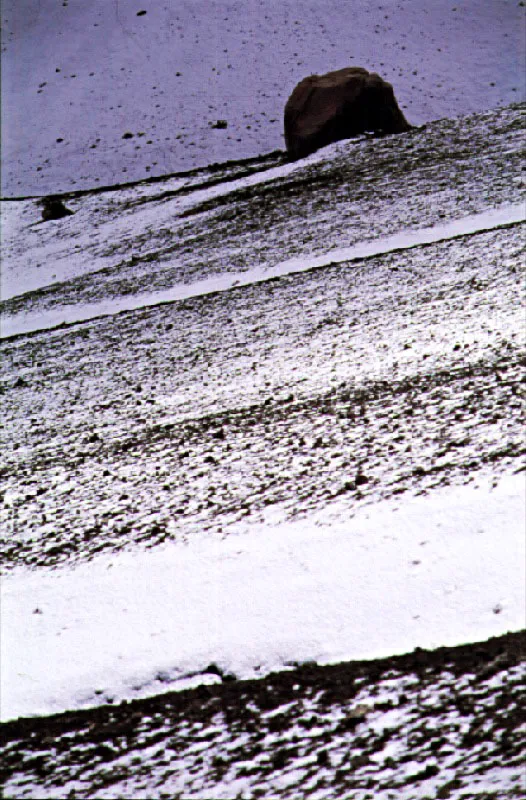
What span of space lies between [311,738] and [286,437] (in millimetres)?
2999

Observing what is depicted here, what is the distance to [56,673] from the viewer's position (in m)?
3.57

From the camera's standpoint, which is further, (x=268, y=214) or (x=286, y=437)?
(x=268, y=214)

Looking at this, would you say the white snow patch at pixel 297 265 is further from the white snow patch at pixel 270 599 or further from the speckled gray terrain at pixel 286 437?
the white snow patch at pixel 270 599

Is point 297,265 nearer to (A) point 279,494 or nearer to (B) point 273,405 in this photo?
(B) point 273,405

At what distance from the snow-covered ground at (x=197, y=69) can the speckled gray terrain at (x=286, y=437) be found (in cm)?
1445

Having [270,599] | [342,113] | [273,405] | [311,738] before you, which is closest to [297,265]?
[273,405]

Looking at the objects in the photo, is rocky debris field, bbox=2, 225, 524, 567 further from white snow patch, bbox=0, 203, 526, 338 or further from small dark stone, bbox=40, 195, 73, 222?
small dark stone, bbox=40, 195, 73, 222

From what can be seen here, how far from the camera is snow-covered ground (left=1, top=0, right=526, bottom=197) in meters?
27.5

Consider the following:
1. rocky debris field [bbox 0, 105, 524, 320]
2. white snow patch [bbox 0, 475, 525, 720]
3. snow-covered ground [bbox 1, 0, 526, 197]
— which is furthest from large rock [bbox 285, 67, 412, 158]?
white snow patch [bbox 0, 475, 525, 720]

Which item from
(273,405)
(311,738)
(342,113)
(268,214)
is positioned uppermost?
(342,113)

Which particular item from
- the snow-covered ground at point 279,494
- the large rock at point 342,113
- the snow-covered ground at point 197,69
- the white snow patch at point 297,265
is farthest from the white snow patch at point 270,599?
the snow-covered ground at point 197,69

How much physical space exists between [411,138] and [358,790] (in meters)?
17.8

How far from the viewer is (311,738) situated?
282 cm

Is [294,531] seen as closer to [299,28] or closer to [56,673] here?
[56,673]
